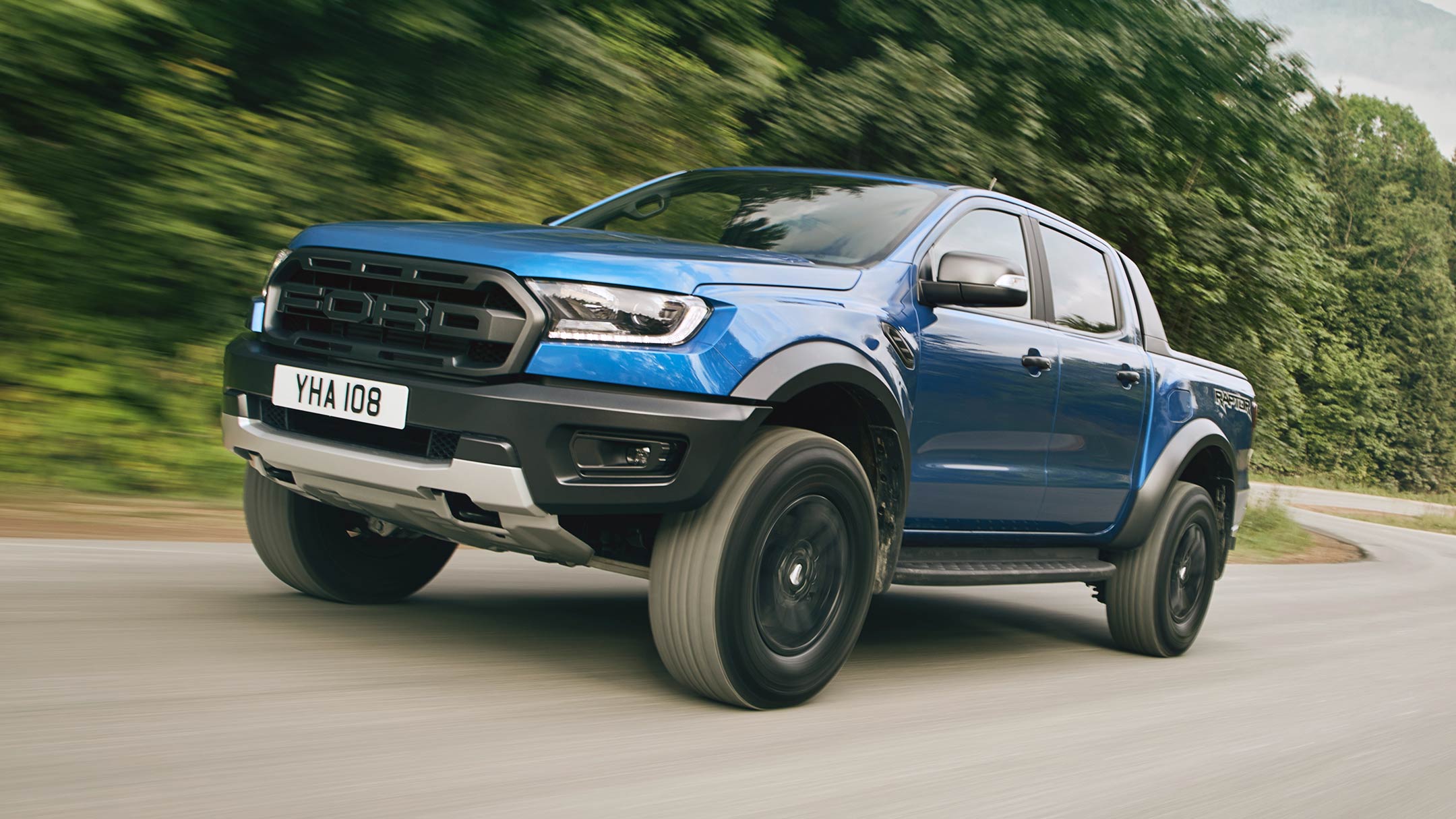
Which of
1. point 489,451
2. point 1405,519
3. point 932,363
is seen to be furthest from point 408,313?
point 1405,519

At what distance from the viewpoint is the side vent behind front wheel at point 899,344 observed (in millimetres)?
4223

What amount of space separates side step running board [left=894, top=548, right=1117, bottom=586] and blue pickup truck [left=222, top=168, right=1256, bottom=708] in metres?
0.02

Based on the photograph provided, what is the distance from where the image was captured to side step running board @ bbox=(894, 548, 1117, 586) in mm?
4492

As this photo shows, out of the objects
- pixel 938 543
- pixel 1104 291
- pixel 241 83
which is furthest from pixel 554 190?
pixel 938 543

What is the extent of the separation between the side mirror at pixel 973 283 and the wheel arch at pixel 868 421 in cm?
36

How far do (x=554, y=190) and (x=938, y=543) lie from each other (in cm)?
530

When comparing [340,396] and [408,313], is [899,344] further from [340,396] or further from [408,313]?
[340,396]

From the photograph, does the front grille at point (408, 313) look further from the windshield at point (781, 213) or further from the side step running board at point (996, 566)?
the side step running board at point (996, 566)

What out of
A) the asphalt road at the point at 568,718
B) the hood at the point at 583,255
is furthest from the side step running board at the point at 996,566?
the hood at the point at 583,255

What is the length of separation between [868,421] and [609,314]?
3.63 feet

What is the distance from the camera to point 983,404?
15.5 ft

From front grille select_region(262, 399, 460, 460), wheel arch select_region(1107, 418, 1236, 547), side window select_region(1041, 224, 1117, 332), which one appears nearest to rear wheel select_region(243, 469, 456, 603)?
front grille select_region(262, 399, 460, 460)

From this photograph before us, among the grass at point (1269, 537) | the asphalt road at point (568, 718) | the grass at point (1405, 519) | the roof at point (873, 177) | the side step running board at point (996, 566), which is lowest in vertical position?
the grass at point (1405, 519)

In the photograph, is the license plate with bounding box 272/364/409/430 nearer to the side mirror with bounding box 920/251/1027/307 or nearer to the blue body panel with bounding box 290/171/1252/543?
the blue body panel with bounding box 290/171/1252/543
